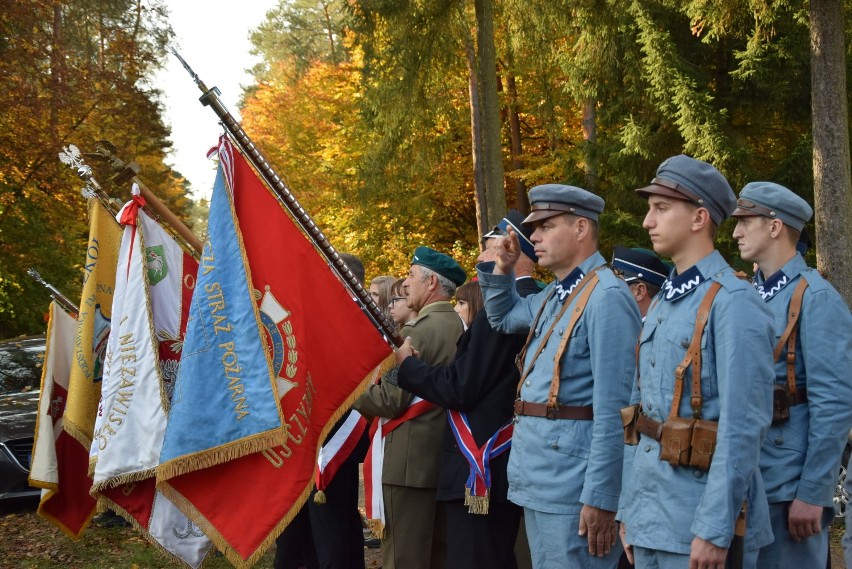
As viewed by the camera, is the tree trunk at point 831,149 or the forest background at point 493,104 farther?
the forest background at point 493,104

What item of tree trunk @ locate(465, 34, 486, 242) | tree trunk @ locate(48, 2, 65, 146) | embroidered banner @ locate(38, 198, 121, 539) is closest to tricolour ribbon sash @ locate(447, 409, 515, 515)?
embroidered banner @ locate(38, 198, 121, 539)

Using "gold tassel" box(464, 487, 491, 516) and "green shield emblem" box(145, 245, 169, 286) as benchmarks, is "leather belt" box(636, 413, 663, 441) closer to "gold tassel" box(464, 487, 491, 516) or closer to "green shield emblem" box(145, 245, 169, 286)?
"gold tassel" box(464, 487, 491, 516)

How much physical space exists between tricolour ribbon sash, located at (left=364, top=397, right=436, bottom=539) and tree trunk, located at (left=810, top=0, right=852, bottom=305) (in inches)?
276

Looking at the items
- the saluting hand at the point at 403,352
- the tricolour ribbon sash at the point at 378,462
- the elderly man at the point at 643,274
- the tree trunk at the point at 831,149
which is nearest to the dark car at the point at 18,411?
the tricolour ribbon sash at the point at 378,462

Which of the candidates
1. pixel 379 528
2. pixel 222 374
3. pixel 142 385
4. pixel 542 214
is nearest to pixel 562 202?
pixel 542 214

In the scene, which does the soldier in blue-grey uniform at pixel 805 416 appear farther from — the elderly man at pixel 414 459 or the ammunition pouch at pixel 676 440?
the elderly man at pixel 414 459

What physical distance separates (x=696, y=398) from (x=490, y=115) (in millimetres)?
15841

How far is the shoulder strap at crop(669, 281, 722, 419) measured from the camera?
3225 millimetres

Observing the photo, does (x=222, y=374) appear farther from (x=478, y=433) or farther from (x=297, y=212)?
(x=478, y=433)

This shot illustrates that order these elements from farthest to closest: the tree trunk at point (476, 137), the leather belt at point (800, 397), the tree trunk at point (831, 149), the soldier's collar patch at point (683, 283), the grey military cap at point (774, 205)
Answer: the tree trunk at point (476, 137) → the tree trunk at point (831, 149) → the grey military cap at point (774, 205) → the leather belt at point (800, 397) → the soldier's collar patch at point (683, 283)

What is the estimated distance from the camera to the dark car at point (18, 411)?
940cm

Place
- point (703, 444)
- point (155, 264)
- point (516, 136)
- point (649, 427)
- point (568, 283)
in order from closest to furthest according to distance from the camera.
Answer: point (703, 444) → point (649, 427) → point (568, 283) → point (155, 264) → point (516, 136)

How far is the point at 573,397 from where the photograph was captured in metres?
3.97

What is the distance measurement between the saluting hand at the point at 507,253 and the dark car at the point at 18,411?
6288 millimetres
